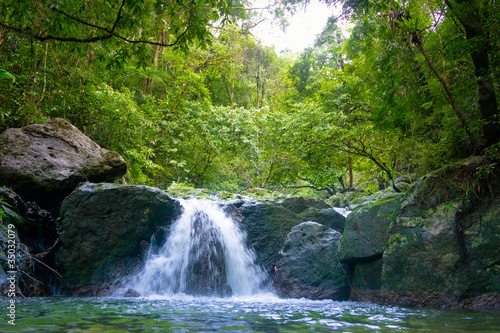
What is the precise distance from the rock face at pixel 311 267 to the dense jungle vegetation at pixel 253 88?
8.83 feet

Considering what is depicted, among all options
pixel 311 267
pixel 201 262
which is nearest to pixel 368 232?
pixel 311 267

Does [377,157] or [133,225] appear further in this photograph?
[377,157]

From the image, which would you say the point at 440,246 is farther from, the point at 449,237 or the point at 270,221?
the point at 270,221

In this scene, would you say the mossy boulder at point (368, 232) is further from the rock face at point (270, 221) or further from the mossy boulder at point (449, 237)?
the rock face at point (270, 221)

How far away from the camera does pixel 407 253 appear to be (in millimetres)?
5484

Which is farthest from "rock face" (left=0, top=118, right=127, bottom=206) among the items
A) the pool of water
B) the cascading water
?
the pool of water

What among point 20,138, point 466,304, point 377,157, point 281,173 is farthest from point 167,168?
point 466,304

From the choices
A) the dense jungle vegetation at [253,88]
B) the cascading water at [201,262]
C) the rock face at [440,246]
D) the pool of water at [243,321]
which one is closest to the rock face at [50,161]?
the dense jungle vegetation at [253,88]

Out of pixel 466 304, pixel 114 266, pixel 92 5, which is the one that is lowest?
pixel 466 304

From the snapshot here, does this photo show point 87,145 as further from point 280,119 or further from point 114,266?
point 280,119

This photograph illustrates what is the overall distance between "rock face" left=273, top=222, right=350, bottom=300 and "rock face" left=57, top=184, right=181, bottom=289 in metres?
3.21

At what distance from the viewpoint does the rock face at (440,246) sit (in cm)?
504

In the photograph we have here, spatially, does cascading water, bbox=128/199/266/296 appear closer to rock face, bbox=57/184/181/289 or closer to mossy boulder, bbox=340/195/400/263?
rock face, bbox=57/184/181/289

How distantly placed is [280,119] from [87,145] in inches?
417
